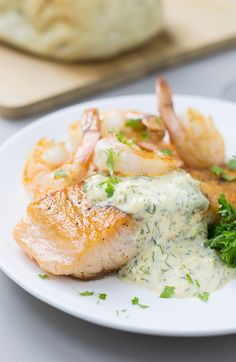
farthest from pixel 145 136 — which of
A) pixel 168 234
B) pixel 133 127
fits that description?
pixel 168 234

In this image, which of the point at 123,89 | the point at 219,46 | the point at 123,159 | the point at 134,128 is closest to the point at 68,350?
the point at 123,159

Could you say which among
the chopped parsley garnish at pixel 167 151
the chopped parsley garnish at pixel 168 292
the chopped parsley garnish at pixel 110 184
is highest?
the chopped parsley garnish at pixel 167 151

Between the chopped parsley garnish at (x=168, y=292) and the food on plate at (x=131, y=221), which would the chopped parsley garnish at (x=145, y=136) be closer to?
the food on plate at (x=131, y=221)

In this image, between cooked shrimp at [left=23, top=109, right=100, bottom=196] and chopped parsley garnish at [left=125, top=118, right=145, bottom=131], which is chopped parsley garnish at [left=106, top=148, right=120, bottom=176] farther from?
chopped parsley garnish at [left=125, top=118, right=145, bottom=131]

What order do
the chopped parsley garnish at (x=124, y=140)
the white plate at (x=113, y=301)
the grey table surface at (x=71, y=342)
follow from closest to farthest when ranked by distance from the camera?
1. the white plate at (x=113, y=301)
2. the grey table surface at (x=71, y=342)
3. the chopped parsley garnish at (x=124, y=140)

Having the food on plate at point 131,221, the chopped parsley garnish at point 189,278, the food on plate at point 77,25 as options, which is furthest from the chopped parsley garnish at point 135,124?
the food on plate at point 77,25

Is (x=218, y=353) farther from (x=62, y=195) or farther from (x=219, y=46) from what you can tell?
(x=219, y=46)
